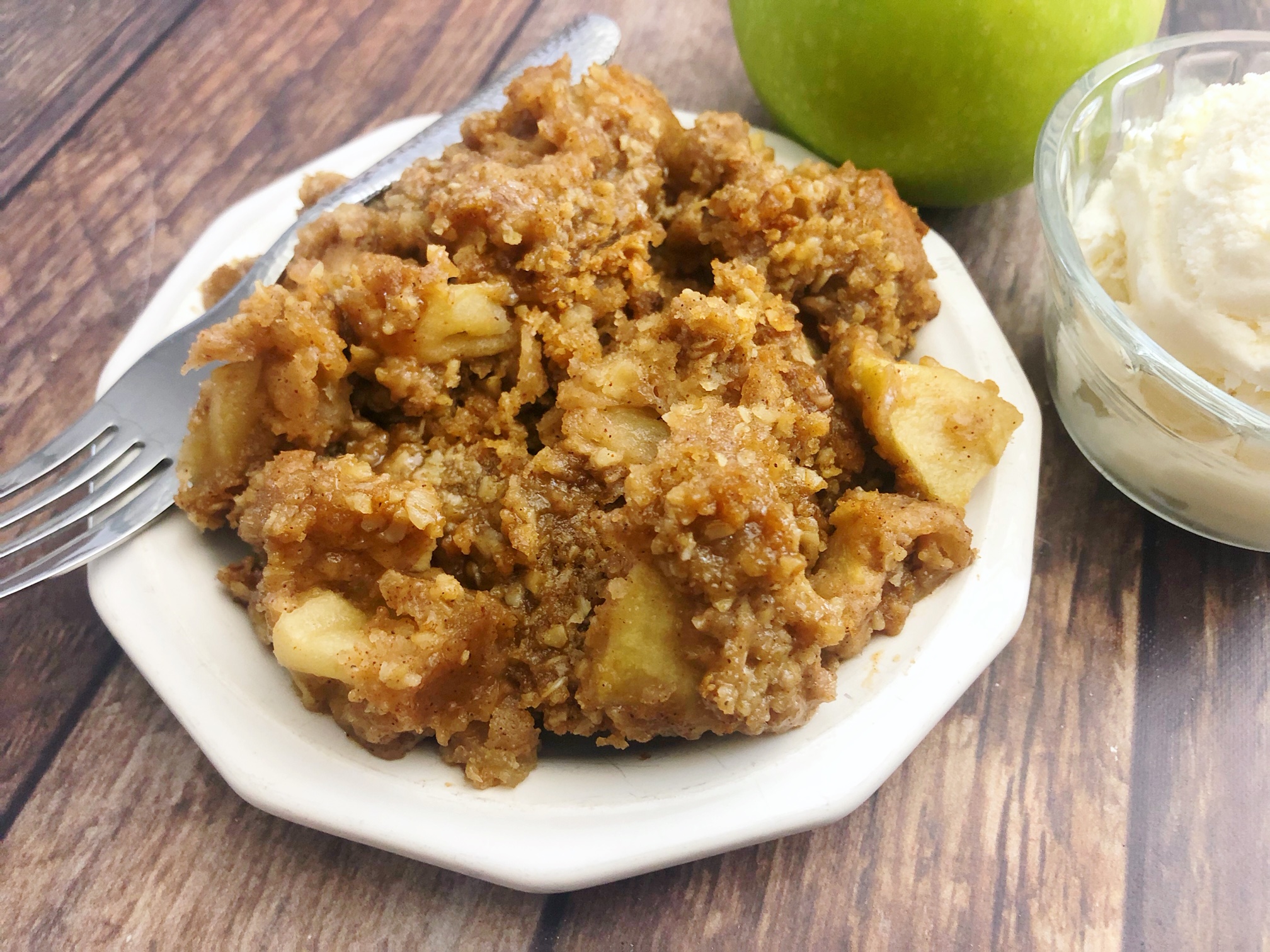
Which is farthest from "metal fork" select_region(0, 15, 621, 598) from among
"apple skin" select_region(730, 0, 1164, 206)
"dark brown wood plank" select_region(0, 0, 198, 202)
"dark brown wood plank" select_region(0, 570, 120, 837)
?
"dark brown wood plank" select_region(0, 0, 198, 202)

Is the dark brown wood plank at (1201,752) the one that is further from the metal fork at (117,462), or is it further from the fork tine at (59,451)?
the fork tine at (59,451)

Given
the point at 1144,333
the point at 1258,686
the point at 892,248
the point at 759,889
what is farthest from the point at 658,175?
the point at 1258,686

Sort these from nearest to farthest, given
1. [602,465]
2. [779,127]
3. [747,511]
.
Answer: [747,511] → [602,465] → [779,127]

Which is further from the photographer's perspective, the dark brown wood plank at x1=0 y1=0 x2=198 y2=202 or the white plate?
the dark brown wood plank at x1=0 y1=0 x2=198 y2=202

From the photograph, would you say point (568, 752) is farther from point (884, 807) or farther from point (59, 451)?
point (59, 451)

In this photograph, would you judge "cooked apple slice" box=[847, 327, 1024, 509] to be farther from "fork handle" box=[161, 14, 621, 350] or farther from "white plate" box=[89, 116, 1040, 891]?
"fork handle" box=[161, 14, 621, 350]

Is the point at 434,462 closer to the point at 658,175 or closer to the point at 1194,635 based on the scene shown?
the point at 658,175
